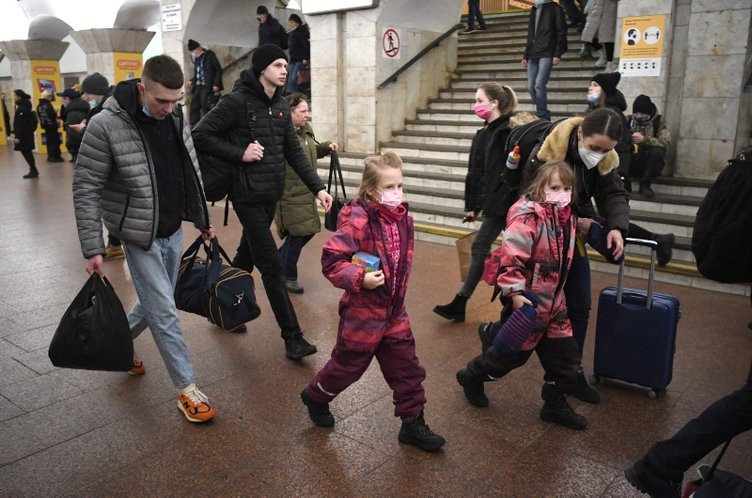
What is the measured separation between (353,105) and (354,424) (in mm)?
8289

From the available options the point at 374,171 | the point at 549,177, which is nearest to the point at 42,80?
the point at 374,171

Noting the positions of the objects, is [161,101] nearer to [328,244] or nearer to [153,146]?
[153,146]

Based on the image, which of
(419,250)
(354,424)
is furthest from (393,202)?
(419,250)

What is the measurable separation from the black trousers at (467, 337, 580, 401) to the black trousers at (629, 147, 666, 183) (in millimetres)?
4709

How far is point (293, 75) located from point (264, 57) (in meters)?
9.64

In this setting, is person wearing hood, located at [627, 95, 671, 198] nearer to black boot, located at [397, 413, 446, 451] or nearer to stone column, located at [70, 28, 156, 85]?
black boot, located at [397, 413, 446, 451]

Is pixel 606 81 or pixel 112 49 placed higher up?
pixel 112 49

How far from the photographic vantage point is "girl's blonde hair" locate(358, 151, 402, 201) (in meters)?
3.00

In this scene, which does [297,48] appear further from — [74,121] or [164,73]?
[164,73]

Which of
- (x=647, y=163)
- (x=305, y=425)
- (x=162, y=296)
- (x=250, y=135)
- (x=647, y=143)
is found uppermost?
(x=250, y=135)

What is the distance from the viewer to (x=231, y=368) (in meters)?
4.26

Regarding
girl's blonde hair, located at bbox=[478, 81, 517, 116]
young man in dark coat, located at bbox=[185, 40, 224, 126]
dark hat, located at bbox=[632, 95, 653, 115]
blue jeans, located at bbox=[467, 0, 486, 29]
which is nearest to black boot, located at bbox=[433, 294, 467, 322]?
girl's blonde hair, located at bbox=[478, 81, 517, 116]

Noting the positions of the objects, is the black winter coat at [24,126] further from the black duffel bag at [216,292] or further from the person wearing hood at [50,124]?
the black duffel bag at [216,292]

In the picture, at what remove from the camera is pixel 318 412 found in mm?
3438
